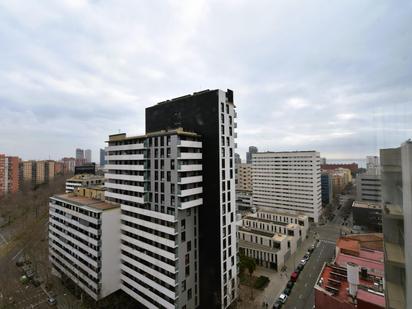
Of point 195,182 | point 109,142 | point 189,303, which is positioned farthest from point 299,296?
point 109,142

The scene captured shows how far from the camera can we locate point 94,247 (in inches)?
989

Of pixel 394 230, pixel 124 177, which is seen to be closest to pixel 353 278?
pixel 394 230

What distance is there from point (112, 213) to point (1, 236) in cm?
4402

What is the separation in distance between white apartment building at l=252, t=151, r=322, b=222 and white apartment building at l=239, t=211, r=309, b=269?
39.5 ft

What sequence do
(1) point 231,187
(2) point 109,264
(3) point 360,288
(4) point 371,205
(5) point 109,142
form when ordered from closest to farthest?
(3) point 360,288 → (1) point 231,187 → (2) point 109,264 → (5) point 109,142 → (4) point 371,205

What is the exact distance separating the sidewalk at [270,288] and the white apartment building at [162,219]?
583cm

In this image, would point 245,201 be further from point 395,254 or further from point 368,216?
point 395,254

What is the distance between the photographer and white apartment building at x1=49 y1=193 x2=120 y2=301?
24625 millimetres

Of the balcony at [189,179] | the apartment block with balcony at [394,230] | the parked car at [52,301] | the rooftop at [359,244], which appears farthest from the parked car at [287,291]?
the parked car at [52,301]

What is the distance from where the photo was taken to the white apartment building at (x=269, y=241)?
1293 inches

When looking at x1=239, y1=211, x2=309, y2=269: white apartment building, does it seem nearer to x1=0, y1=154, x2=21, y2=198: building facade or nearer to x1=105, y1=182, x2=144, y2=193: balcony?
x1=105, y1=182, x2=144, y2=193: balcony

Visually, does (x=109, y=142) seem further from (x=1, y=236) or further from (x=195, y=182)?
(x=1, y=236)

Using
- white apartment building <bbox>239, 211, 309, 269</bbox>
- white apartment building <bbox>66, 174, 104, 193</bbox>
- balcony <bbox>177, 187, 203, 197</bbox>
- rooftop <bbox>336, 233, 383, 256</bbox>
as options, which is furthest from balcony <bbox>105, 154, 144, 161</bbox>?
white apartment building <bbox>66, 174, 104, 193</bbox>

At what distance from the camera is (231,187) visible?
23.6m
